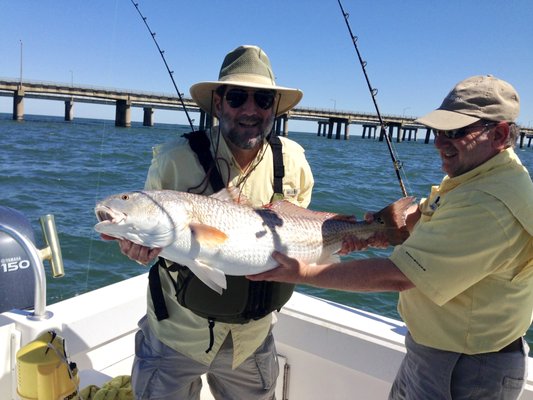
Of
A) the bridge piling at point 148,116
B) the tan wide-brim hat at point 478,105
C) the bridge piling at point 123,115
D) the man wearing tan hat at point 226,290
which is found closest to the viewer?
the tan wide-brim hat at point 478,105

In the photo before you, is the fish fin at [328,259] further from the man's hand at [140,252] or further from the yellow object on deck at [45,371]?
the yellow object on deck at [45,371]

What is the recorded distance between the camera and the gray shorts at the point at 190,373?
2762 millimetres

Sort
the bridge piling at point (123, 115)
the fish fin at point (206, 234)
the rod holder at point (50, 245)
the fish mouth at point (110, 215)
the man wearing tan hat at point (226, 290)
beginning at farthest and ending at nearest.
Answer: the bridge piling at point (123, 115)
the rod holder at point (50, 245)
the man wearing tan hat at point (226, 290)
the fish fin at point (206, 234)
the fish mouth at point (110, 215)

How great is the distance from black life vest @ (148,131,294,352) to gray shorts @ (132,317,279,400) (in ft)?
0.60

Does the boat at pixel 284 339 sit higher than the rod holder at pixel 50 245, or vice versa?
the rod holder at pixel 50 245

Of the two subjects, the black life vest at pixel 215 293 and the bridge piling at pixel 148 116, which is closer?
the black life vest at pixel 215 293

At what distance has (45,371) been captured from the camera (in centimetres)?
266


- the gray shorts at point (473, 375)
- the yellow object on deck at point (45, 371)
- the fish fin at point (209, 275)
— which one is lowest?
the yellow object on deck at point (45, 371)

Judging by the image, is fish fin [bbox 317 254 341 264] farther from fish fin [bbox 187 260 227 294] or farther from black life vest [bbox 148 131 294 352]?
fish fin [bbox 187 260 227 294]

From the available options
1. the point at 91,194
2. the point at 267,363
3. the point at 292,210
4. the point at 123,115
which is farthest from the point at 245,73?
the point at 123,115

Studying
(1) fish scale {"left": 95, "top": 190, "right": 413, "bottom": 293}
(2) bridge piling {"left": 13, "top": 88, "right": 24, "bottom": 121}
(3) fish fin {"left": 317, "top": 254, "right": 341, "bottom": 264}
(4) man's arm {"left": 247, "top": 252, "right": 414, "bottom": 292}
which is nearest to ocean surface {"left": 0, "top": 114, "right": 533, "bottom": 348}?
(1) fish scale {"left": 95, "top": 190, "right": 413, "bottom": 293}

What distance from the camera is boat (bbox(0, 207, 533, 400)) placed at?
3.09 metres

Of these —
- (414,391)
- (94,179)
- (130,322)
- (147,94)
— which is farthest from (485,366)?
(147,94)

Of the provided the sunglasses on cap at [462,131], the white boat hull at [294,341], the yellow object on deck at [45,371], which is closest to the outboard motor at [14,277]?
the white boat hull at [294,341]
